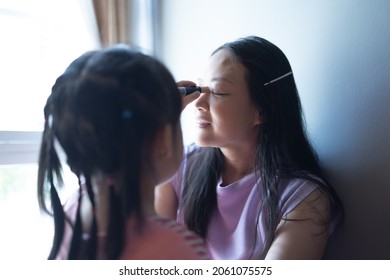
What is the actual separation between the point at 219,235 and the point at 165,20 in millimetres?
729

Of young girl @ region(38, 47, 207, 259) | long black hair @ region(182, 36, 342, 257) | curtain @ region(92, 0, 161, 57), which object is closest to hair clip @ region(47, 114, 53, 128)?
young girl @ region(38, 47, 207, 259)

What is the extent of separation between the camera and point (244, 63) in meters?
0.65

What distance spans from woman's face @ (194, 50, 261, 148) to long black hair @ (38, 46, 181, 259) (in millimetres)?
207

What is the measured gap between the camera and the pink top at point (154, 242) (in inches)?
16.6

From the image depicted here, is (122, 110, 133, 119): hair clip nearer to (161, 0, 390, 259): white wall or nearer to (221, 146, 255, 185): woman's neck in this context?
(161, 0, 390, 259): white wall

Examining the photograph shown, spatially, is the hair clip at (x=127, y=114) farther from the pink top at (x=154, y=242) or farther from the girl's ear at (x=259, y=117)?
the girl's ear at (x=259, y=117)

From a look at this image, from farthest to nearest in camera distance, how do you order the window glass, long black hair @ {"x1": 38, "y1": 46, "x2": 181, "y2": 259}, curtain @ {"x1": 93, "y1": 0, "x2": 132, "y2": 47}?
curtain @ {"x1": 93, "y1": 0, "x2": 132, "y2": 47} → the window glass → long black hair @ {"x1": 38, "y1": 46, "x2": 181, "y2": 259}

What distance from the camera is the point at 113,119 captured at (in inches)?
14.9

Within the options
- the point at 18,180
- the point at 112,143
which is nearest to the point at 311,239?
the point at 112,143

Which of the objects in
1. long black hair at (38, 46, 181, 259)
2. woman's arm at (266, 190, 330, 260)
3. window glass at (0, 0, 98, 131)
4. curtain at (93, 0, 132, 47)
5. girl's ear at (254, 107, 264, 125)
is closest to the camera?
long black hair at (38, 46, 181, 259)

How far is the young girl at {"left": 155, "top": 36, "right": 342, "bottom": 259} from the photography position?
587 millimetres

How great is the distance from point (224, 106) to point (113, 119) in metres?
0.30
